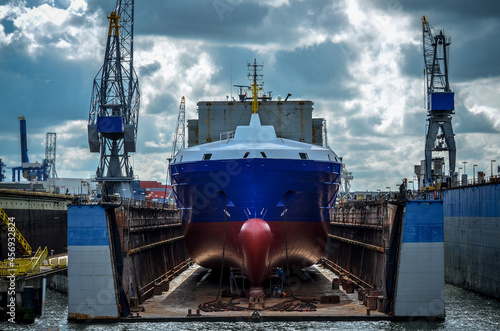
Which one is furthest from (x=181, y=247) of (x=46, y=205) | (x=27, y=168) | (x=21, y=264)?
(x=27, y=168)

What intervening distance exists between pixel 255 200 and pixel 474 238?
1423 cm

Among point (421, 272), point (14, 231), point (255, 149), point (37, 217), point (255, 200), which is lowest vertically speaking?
point (421, 272)

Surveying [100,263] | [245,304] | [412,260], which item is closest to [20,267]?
[100,263]

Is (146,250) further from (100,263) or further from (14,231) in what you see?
(14,231)

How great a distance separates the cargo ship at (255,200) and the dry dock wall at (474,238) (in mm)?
7861

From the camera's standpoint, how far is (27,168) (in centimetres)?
11669

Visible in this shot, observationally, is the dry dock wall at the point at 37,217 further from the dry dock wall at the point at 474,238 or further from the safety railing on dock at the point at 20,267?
the dry dock wall at the point at 474,238

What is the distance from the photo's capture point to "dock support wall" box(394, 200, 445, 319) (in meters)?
24.1

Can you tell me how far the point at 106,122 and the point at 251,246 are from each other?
36.1 meters

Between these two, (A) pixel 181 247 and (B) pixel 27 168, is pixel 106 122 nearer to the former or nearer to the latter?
(A) pixel 181 247

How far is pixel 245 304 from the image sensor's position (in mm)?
25984

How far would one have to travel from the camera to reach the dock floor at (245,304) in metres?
23.8

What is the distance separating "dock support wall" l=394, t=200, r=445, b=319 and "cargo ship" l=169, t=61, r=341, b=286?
460 cm

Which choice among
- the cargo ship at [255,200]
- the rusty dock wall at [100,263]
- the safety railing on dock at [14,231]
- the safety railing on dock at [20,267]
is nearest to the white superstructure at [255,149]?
the cargo ship at [255,200]
